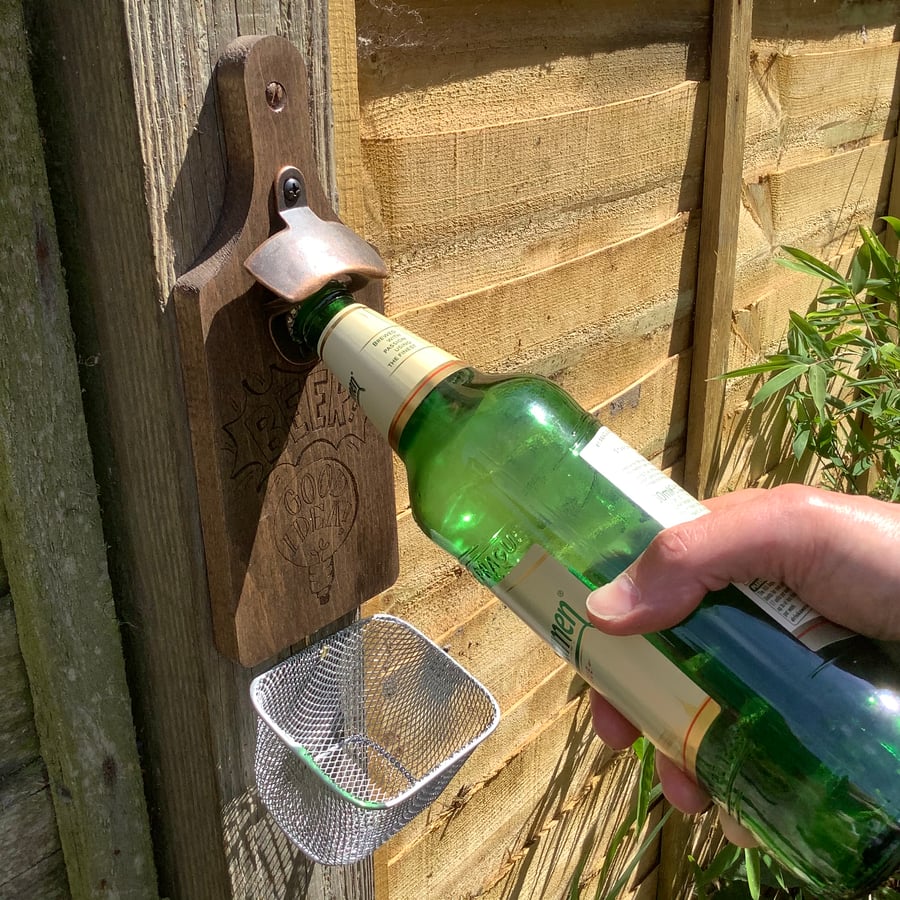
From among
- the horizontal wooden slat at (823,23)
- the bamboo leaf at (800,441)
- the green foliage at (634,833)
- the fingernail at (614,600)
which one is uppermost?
the horizontal wooden slat at (823,23)

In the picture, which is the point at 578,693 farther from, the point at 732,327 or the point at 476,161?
the point at 476,161

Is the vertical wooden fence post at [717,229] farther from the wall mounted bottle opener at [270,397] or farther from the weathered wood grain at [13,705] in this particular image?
the weathered wood grain at [13,705]

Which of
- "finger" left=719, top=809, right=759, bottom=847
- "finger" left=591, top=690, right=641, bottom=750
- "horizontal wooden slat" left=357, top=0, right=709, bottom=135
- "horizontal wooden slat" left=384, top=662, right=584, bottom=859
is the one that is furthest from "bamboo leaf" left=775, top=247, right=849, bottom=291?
"finger" left=719, top=809, right=759, bottom=847

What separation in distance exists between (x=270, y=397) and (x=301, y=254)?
0.33 ft

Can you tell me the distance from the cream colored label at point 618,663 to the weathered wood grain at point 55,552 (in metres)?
0.31

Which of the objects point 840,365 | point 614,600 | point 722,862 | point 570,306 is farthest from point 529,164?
point 722,862

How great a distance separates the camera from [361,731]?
0.77 m

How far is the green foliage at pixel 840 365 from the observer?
146 cm

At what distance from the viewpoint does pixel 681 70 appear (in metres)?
1.17

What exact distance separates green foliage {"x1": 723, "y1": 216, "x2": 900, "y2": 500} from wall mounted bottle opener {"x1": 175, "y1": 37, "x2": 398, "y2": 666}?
848mm

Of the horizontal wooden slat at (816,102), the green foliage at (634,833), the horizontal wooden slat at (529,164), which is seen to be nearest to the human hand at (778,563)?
the horizontal wooden slat at (529,164)

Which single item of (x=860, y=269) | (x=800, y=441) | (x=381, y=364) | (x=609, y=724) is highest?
(x=381, y=364)

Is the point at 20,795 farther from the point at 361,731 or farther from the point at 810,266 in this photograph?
the point at 810,266

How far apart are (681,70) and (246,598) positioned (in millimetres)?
927
